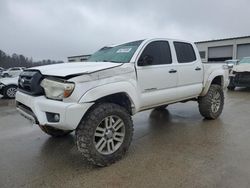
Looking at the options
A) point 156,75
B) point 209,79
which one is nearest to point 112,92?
point 156,75

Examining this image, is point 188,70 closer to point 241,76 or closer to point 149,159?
point 149,159

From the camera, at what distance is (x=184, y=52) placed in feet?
18.3

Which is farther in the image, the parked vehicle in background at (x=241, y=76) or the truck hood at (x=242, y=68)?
the parked vehicle in background at (x=241, y=76)

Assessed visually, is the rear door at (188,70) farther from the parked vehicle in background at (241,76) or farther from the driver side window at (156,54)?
the parked vehicle in background at (241,76)

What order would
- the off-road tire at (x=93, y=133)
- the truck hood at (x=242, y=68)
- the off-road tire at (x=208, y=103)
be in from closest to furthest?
the off-road tire at (x=93, y=133) → the off-road tire at (x=208, y=103) → the truck hood at (x=242, y=68)

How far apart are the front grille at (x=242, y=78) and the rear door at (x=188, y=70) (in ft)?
24.9

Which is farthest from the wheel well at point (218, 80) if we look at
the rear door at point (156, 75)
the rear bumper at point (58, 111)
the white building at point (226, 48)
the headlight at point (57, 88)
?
the white building at point (226, 48)

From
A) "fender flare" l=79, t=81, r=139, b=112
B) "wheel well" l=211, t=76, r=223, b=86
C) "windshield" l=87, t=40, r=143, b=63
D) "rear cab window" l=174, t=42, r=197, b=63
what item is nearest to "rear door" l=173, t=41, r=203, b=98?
"rear cab window" l=174, t=42, r=197, b=63

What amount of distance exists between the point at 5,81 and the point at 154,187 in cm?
1126

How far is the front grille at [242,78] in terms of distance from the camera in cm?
1228

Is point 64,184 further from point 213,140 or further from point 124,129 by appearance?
point 213,140

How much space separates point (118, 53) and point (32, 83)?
1641 millimetres

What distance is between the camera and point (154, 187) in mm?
3109

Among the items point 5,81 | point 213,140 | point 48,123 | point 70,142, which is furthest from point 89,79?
point 5,81
